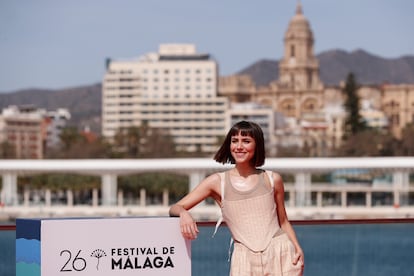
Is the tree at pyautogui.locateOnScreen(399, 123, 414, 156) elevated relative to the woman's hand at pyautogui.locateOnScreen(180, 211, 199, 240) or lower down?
lower down

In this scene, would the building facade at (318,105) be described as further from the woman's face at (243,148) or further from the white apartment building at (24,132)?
the woman's face at (243,148)

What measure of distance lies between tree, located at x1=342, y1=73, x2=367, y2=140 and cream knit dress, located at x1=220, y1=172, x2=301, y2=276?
109m

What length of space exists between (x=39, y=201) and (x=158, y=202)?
8249 millimetres

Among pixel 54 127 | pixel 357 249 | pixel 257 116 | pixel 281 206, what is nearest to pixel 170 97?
pixel 257 116

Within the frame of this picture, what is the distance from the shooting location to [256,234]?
19.1 ft

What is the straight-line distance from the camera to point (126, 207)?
255 ft

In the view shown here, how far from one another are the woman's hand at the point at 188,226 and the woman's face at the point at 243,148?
32 centimetres

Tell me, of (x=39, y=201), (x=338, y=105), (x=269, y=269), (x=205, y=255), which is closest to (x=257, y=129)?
(x=269, y=269)

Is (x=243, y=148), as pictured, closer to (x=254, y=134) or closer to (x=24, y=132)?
(x=254, y=134)

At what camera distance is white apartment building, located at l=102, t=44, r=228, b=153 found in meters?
154

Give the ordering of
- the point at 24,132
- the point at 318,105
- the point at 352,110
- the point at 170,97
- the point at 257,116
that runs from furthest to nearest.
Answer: the point at 318,105, the point at 170,97, the point at 257,116, the point at 24,132, the point at 352,110

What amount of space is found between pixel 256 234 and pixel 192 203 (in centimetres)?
33

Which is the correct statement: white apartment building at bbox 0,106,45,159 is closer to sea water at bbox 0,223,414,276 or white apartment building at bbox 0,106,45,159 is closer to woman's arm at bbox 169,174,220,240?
sea water at bbox 0,223,414,276

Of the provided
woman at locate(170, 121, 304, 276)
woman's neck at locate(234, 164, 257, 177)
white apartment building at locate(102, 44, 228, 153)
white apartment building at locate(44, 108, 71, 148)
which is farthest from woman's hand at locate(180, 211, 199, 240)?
white apartment building at locate(44, 108, 71, 148)
